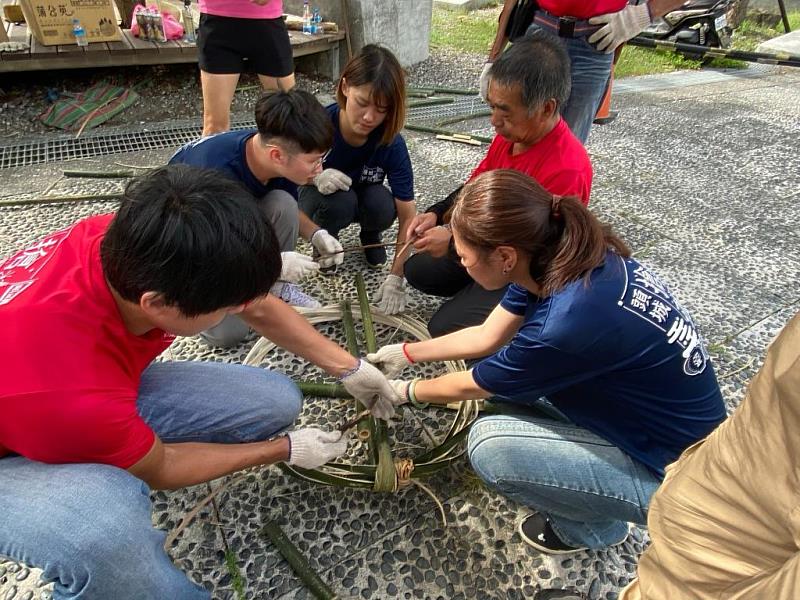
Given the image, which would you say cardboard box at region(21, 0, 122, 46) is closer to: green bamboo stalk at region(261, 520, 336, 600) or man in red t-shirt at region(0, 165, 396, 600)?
man in red t-shirt at region(0, 165, 396, 600)

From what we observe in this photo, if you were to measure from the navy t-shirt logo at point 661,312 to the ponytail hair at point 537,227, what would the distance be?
0.10 m

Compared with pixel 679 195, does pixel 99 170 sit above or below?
above

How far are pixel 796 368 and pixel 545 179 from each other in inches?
59.6

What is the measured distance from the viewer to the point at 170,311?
107 cm

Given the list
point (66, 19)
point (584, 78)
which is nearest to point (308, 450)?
point (584, 78)

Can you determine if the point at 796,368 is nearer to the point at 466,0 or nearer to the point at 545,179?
the point at 545,179

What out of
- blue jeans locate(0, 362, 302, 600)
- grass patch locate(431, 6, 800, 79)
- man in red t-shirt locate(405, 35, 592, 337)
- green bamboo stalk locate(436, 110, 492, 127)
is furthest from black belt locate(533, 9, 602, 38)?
grass patch locate(431, 6, 800, 79)

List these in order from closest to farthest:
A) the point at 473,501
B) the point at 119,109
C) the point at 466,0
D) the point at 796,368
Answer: the point at 796,368
the point at 473,501
the point at 119,109
the point at 466,0

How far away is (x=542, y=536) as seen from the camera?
1.60 m

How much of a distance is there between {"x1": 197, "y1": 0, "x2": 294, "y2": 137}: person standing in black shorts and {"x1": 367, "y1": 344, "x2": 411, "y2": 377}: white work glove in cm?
203

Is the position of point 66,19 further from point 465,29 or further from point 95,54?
point 465,29

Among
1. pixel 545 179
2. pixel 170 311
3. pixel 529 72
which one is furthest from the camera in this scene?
pixel 545 179

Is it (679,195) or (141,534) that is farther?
(679,195)

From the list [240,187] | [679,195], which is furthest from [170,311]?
[679,195]
